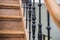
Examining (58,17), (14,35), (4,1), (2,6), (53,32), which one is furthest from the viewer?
(53,32)

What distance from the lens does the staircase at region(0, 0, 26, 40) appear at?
71.8 inches

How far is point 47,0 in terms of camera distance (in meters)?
0.64

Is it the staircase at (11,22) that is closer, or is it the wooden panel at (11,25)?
the staircase at (11,22)

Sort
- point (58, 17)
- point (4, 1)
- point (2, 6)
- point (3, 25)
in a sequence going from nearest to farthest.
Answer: point (58, 17) < point (3, 25) < point (2, 6) < point (4, 1)

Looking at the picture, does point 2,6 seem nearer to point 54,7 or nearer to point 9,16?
point 9,16

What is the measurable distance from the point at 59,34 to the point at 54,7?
16.6ft

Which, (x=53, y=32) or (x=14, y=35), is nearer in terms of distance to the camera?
(x=14, y=35)

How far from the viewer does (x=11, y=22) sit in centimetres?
205

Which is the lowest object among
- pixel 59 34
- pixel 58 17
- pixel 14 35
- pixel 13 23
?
pixel 59 34

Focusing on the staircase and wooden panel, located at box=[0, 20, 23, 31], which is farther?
wooden panel, located at box=[0, 20, 23, 31]

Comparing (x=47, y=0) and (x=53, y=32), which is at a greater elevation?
(x=47, y=0)

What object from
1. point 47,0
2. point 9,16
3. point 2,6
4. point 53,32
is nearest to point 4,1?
point 2,6

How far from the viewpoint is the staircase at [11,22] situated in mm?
1824

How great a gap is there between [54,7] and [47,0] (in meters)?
0.07
